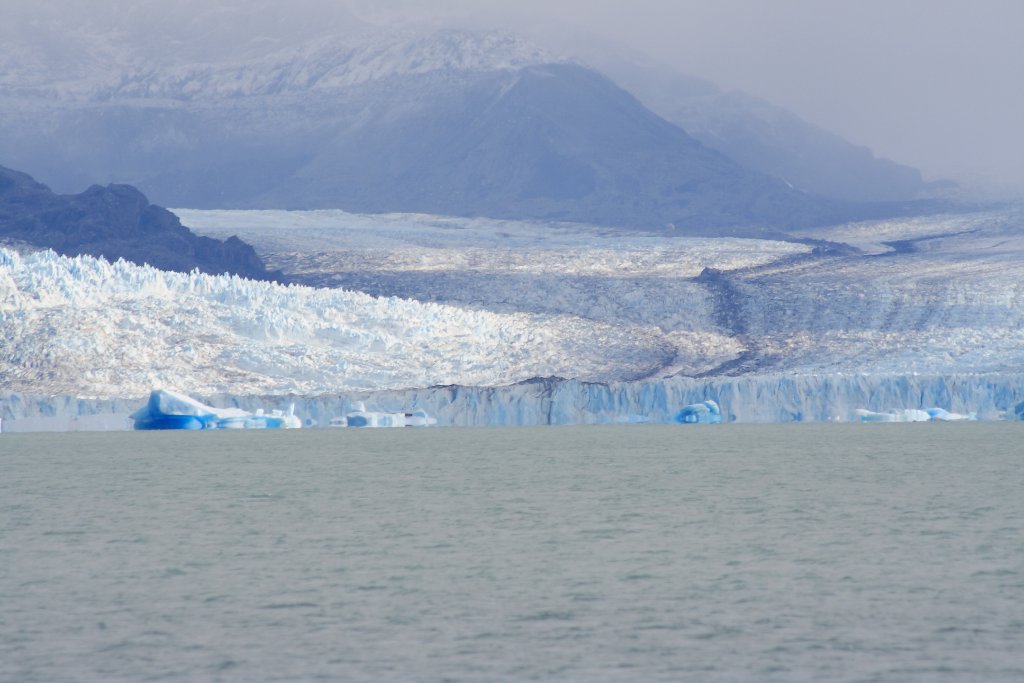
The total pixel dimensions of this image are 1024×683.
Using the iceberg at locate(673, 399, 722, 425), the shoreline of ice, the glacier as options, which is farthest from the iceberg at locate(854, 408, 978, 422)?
the iceberg at locate(673, 399, 722, 425)

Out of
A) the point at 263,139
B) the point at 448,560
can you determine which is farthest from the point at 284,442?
the point at 263,139

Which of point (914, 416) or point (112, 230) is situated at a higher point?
point (112, 230)

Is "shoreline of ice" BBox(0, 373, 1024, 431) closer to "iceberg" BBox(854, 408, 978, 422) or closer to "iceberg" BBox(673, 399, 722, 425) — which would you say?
"iceberg" BBox(854, 408, 978, 422)

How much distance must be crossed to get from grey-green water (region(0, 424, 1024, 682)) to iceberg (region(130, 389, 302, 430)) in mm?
7948

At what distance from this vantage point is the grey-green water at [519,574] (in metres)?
8.20

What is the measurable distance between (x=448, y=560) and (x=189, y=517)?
4761mm

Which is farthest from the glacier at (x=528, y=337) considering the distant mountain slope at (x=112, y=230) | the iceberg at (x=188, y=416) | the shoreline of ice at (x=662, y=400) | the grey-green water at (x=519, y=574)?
the grey-green water at (x=519, y=574)

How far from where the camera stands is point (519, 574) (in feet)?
36.9

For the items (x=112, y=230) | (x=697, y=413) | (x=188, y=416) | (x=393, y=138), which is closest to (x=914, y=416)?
(x=697, y=413)

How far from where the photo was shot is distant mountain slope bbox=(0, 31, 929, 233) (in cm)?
11975

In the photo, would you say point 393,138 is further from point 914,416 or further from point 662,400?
point 914,416

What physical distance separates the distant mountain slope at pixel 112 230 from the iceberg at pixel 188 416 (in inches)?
857

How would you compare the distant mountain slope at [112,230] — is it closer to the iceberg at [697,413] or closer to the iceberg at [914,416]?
the iceberg at [697,413]

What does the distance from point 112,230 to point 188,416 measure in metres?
32.7
